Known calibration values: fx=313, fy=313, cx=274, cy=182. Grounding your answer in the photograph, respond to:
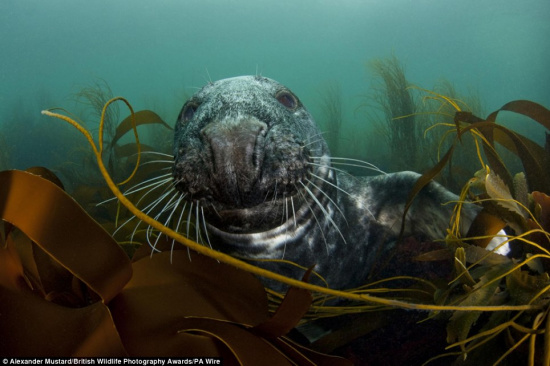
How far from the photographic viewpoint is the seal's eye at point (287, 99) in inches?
79.6

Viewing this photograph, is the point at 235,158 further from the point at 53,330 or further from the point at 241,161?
the point at 53,330

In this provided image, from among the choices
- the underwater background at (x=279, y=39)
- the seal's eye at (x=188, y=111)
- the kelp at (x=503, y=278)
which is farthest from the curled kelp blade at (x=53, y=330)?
the underwater background at (x=279, y=39)

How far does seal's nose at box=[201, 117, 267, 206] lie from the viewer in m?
1.38

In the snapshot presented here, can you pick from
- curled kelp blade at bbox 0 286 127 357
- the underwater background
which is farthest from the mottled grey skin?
the underwater background

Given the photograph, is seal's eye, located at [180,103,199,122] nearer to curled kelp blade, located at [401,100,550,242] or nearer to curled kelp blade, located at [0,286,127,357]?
curled kelp blade, located at [0,286,127,357]

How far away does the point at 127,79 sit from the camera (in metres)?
115

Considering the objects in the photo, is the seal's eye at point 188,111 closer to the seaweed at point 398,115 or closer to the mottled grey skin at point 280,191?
the mottled grey skin at point 280,191

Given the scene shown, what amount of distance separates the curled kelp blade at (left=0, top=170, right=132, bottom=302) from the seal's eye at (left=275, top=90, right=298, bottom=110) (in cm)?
132

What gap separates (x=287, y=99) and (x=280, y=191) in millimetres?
817

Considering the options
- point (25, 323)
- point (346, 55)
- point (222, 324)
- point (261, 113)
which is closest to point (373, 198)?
point (261, 113)

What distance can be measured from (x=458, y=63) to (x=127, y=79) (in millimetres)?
110570

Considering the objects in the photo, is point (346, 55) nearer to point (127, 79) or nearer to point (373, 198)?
point (127, 79)

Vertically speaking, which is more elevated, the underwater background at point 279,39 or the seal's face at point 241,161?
the underwater background at point 279,39

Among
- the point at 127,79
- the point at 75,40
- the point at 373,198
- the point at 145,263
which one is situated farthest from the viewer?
the point at 127,79
